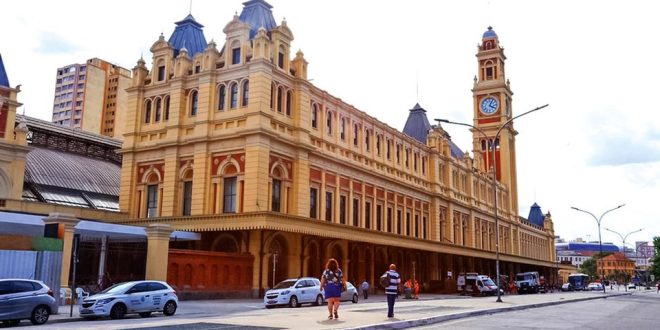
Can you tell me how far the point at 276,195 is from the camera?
127 ft

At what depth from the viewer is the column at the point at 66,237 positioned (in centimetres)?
2405

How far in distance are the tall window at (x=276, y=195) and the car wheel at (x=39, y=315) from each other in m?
20.1

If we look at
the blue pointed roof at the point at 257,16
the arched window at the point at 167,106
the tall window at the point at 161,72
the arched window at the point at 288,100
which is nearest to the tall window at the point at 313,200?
the arched window at the point at 288,100

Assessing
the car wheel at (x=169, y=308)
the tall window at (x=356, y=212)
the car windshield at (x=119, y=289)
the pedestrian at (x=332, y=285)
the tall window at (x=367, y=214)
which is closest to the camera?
the pedestrian at (x=332, y=285)

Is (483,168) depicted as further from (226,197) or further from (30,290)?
(30,290)

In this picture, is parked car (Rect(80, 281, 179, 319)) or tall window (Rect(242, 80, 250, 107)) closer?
parked car (Rect(80, 281, 179, 319))

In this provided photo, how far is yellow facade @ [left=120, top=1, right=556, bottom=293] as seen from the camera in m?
37.2

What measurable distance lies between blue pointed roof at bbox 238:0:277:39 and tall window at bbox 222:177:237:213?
32.5 feet

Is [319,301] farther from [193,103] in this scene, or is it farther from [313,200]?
[193,103]

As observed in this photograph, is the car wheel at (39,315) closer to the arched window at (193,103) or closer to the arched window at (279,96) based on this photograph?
the arched window at (279,96)

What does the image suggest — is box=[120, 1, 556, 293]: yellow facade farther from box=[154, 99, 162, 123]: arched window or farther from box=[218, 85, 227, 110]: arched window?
box=[154, 99, 162, 123]: arched window

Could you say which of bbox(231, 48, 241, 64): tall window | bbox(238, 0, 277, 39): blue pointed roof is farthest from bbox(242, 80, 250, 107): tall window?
bbox(238, 0, 277, 39): blue pointed roof

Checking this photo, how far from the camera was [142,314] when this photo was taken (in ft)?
73.4

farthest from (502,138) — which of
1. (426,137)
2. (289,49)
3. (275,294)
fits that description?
(275,294)
